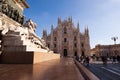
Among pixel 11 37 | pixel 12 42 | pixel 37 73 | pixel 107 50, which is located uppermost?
pixel 107 50

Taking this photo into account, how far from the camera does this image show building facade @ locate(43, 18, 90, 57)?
5816cm

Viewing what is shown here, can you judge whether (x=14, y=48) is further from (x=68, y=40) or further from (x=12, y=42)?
(x=68, y=40)

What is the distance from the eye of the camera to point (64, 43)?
59000 millimetres

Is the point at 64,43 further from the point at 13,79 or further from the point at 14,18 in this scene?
the point at 13,79

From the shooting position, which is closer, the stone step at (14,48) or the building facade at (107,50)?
the stone step at (14,48)

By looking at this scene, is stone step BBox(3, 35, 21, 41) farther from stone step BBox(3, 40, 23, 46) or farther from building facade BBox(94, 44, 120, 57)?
building facade BBox(94, 44, 120, 57)

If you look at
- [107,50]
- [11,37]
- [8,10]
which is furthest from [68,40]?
[11,37]

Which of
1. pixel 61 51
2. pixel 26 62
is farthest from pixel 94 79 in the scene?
pixel 61 51

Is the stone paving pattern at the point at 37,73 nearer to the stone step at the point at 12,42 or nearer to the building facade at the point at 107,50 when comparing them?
the stone step at the point at 12,42

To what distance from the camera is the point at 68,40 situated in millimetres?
59000

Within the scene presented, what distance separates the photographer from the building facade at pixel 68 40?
58.2 metres

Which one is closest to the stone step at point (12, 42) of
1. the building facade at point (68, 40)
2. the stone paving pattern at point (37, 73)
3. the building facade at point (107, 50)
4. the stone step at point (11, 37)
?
the stone step at point (11, 37)

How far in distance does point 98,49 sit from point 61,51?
29.9 meters

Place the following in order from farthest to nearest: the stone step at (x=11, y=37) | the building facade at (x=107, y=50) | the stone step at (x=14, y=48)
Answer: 1. the building facade at (x=107, y=50)
2. the stone step at (x=11, y=37)
3. the stone step at (x=14, y=48)
